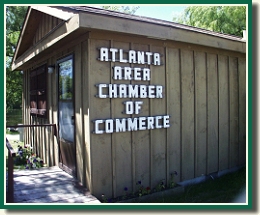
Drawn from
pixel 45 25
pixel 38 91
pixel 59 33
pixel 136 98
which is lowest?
pixel 136 98

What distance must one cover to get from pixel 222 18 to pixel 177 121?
24.4ft

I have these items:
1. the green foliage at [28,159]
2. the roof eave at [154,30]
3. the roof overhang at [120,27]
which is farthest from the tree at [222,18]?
the green foliage at [28,159]

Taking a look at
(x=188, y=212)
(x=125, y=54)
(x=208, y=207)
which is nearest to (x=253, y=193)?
(x=208, y=207)

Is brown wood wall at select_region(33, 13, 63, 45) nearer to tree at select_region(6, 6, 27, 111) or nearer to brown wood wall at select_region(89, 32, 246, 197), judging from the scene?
brown wood wall at select_region(89, 32, 246, 197)

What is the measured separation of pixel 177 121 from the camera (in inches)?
193

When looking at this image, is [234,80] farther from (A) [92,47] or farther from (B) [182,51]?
(A) [92,47]

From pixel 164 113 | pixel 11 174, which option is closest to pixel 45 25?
pixel 164 113

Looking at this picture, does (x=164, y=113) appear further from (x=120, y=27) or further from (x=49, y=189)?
(x=49, y=189)

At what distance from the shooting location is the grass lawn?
437 cm

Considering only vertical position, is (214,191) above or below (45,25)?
below

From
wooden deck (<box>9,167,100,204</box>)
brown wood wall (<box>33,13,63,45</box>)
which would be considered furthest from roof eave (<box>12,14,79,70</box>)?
wooden deck (<box>9,167,100,204</box>)

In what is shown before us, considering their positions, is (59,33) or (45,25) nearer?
(59,33)

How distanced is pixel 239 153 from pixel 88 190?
3575 millimetres

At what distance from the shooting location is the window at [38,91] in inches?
242
